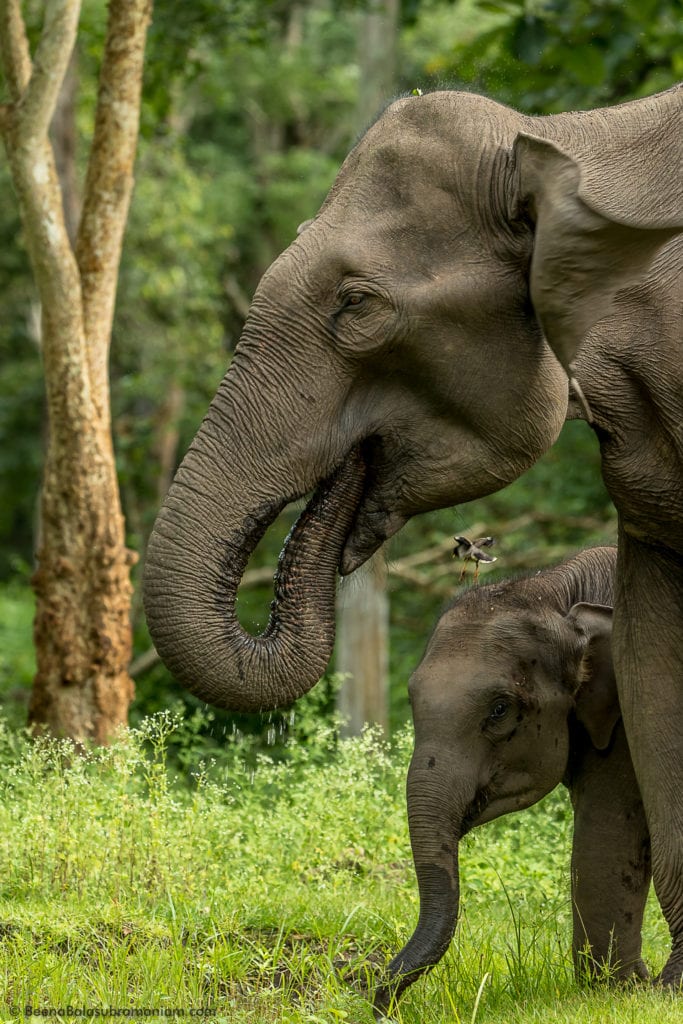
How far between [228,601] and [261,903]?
250 cm

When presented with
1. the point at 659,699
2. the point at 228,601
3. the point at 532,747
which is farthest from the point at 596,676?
the point at 228,601

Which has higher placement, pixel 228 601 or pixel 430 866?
pixel 228 601

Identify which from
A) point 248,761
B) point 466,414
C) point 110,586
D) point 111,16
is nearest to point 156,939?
point 466,414

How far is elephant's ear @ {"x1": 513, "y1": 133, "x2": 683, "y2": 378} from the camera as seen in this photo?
394 cm

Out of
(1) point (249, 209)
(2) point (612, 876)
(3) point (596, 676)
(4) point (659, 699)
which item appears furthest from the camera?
(1) point (249, 209)

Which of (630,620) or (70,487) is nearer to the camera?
(630,620)

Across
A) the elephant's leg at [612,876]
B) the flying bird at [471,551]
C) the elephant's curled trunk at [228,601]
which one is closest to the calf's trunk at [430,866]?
the elephant's leg at [612,876]

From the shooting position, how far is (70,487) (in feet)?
30.1

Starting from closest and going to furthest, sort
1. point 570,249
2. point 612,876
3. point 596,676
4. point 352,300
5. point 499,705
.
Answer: point 570,249 < point 352,300 < point 612,876 < point 499,705 < point 596,676

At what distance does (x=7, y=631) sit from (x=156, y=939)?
38.4 feet

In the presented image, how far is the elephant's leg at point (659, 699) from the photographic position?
4852mm

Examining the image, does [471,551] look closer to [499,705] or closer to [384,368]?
[499,705]

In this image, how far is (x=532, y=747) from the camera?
577 cm

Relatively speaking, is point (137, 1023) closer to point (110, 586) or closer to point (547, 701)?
point (547, 701)
